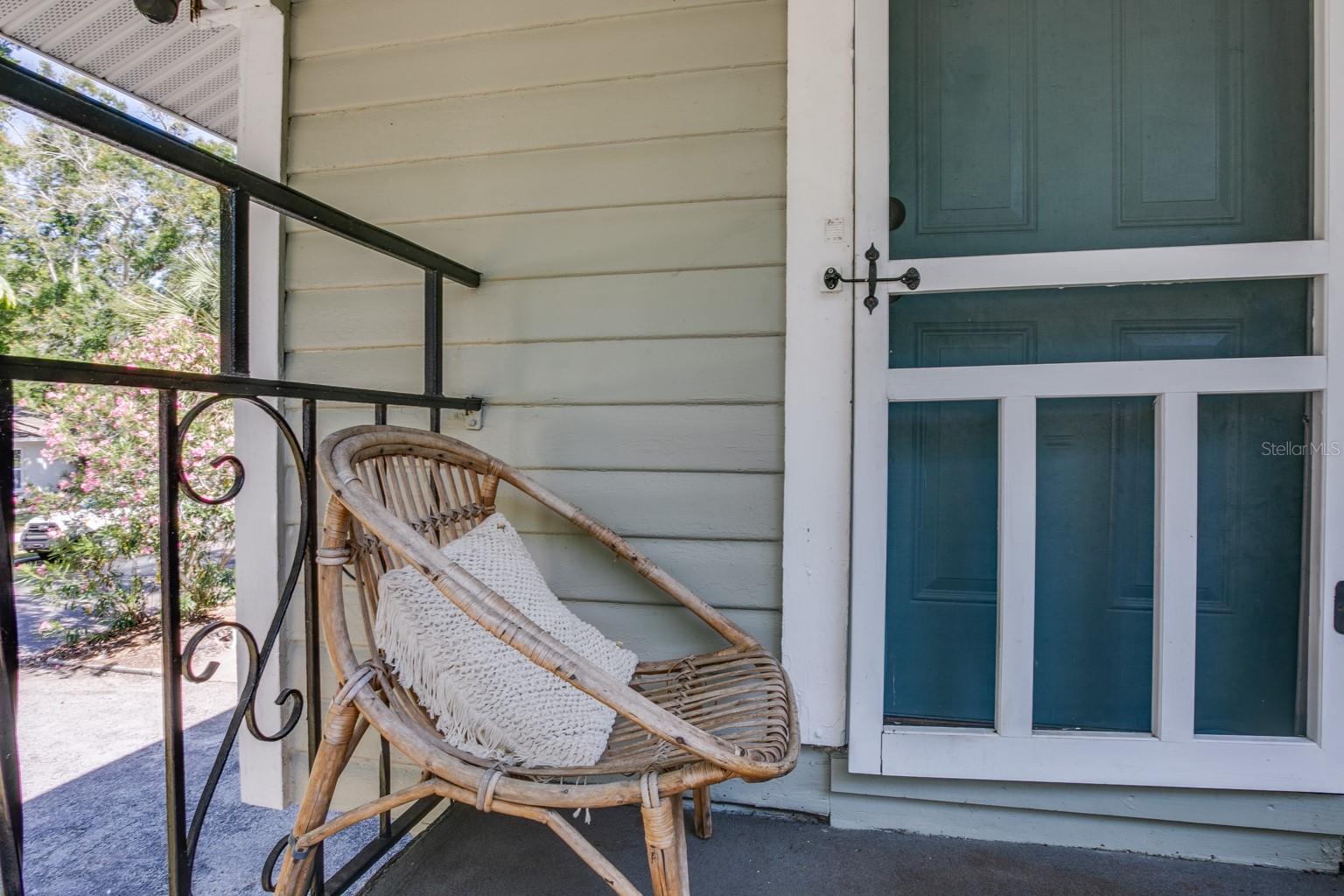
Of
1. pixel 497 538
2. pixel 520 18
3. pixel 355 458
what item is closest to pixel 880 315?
pixel 497 538

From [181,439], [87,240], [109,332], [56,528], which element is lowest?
[56,528]

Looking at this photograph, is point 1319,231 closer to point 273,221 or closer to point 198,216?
point 273,221

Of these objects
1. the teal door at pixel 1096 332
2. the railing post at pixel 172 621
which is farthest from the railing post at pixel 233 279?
the teal door at pixel 1096 332

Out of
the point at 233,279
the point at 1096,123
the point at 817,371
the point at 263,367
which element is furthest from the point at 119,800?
the point at 1096,123

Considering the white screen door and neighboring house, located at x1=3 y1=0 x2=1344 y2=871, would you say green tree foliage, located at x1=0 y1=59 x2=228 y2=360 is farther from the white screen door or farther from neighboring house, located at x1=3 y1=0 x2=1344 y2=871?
the white screen door

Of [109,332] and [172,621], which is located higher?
[109,332]

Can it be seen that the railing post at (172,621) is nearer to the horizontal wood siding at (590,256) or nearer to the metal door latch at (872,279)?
the horizontal wood siding at (590,256)

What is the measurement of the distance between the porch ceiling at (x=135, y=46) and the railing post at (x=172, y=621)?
1503 mm

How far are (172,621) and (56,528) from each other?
4.57 m

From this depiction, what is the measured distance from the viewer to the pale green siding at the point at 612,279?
1433mm

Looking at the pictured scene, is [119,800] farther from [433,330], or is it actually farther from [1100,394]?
[1100,394]

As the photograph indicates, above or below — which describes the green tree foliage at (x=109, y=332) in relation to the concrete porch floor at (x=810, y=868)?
above

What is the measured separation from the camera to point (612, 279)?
152cm

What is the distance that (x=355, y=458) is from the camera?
3.28 feet
